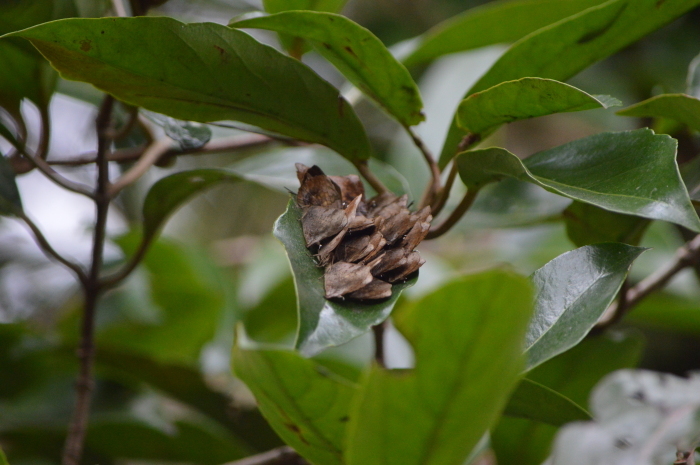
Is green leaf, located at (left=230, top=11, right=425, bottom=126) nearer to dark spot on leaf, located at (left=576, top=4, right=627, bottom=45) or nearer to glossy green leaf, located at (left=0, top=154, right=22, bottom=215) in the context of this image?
dark spot on leaf, located at (left=576, top=4, right=627, bottom=45)

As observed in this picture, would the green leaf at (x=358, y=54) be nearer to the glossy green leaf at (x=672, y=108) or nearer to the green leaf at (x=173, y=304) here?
the glossy green leaf at (x=672, y=108)

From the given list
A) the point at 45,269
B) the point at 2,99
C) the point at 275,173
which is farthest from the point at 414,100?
the point at 45,269

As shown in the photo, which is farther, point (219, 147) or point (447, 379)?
point (219, 147)

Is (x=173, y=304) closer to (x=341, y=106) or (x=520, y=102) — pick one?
(x=341, y=106)

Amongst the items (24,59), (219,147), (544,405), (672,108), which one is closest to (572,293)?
(544,405)

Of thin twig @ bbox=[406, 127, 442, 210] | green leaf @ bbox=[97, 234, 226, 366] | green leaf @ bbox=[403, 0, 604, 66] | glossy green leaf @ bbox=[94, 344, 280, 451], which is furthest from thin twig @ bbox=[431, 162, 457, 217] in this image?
green leaf @ bbox=[97, 234, 226, 366]

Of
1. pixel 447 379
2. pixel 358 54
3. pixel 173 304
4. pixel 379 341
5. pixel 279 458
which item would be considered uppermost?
pixel 358 54

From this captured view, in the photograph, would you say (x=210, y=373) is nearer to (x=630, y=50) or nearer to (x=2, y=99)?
(x=2, y=99)
